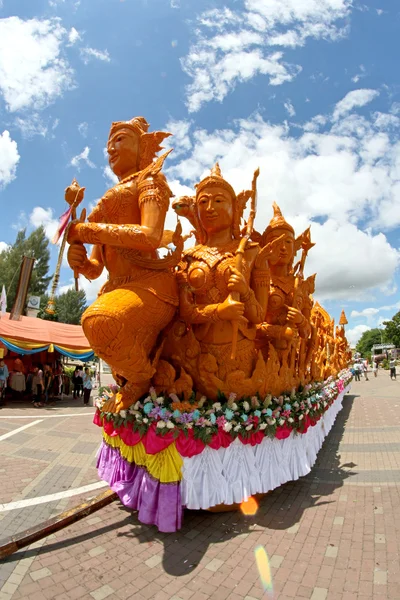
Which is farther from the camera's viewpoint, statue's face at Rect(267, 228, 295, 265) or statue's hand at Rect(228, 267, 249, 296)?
statue's face at Rect(267, 228, 295, 265)

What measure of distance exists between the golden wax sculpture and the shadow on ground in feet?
3.85

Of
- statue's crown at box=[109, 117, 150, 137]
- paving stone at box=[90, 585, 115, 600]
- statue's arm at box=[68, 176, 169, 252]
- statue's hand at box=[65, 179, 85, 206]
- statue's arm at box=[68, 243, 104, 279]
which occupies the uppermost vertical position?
statue's crown at box=[109, 117, 150, 137]

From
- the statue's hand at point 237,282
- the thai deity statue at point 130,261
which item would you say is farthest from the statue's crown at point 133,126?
the statue's hand at point 237,282

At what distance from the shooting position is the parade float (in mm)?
3176

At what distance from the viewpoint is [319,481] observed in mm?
4680

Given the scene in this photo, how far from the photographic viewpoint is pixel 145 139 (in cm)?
388

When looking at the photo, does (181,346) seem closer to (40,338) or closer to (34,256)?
(40,338)

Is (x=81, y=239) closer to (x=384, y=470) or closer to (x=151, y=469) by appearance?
(x=151, y=469)

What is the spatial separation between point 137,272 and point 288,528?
2918mm

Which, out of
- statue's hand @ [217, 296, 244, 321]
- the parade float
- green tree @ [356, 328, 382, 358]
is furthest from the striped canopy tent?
green tree @ [356, 328, 382, 358]

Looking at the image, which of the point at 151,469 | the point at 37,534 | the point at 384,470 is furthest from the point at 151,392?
the point at 384,470

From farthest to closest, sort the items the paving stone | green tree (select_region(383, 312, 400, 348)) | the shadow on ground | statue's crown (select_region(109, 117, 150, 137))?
green tree (select_region(383, 312, 400, 348)) → statue's crown (select_region(109, 117, 150, 137)) → the shadow on ground → the paving stone

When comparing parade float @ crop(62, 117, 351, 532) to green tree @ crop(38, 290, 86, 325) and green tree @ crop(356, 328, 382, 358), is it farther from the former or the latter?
green tree @ crop(356, 328, 382, 358)

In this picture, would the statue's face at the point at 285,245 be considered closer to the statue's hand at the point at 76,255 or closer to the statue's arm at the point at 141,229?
the statue's arm at the point at 141,229
